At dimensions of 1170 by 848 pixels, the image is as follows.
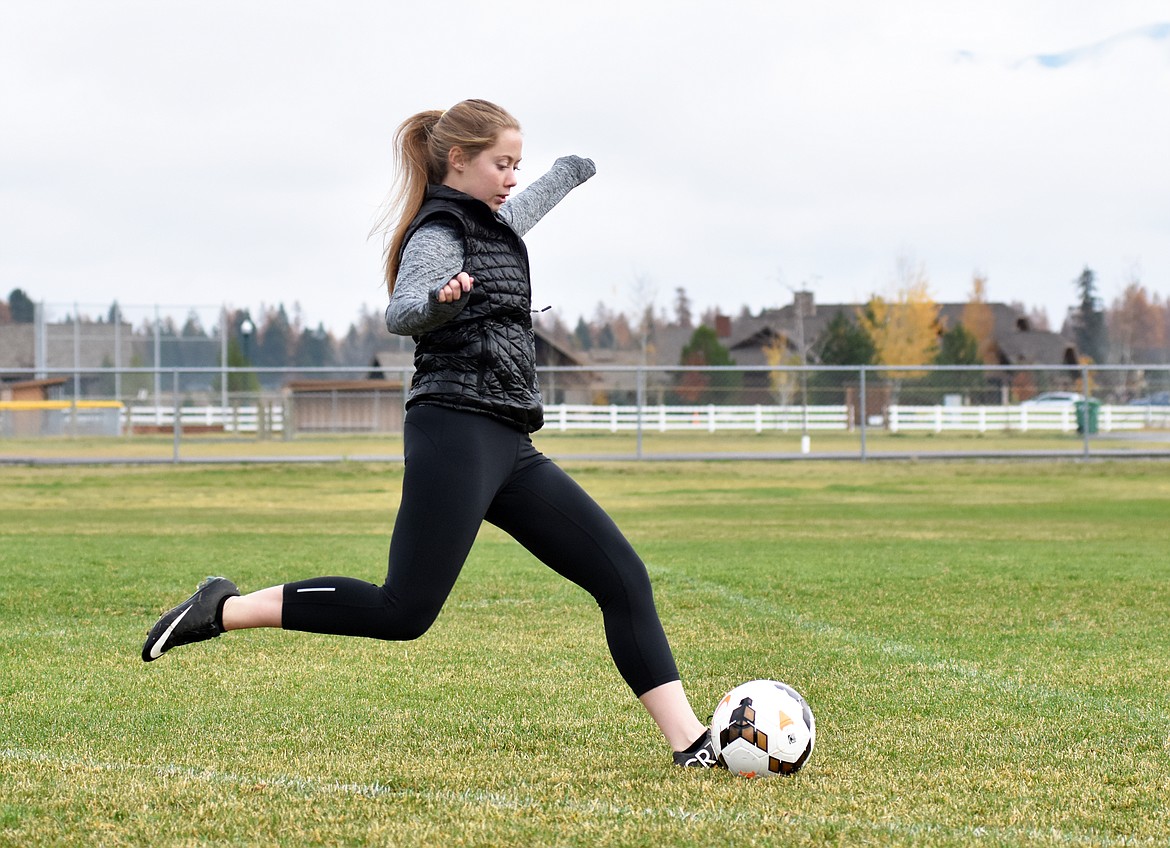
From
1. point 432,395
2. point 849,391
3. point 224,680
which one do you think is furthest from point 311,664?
point 849,391

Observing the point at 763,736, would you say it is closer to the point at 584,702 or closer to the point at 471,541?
the point at 471,541

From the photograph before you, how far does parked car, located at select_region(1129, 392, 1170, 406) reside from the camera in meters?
31.4

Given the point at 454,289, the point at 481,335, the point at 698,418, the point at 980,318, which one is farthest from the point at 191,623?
the point at 980,318

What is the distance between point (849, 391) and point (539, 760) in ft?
86.9

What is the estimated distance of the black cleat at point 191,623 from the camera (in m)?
4.29

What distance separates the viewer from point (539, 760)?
428 cm

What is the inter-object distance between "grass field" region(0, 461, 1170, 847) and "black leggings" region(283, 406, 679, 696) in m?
0.44

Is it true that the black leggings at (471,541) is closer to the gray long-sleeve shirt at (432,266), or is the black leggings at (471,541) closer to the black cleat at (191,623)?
the black cleat at (191,623)

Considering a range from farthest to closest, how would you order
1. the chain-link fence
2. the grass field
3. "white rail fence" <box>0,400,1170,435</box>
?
"white rail fence" <box>0,400,1170,435</box> < the chain-link fence < the grass field

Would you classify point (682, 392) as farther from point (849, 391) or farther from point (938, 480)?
point (938, 480)

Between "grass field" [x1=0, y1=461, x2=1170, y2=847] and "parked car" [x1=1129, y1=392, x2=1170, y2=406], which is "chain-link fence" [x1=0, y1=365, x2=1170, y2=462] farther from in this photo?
"grass field" [x1=0, y1=461, x2=1170, y2=847]

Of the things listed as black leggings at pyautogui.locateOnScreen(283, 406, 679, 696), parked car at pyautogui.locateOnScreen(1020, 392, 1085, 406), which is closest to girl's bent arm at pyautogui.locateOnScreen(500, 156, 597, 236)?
black leggings at pyautogui.locateOnScreen(283, 406, 679, 696)

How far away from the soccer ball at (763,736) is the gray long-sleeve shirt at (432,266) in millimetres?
1552

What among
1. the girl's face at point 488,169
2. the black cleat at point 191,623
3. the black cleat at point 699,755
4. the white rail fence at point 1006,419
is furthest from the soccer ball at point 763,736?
the white rail fence at point 1006,419
